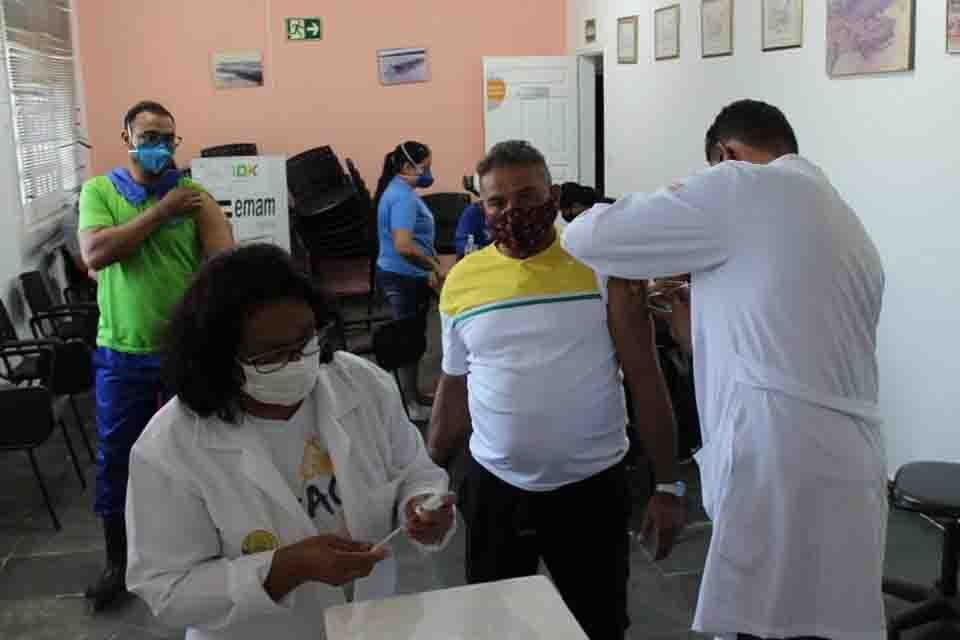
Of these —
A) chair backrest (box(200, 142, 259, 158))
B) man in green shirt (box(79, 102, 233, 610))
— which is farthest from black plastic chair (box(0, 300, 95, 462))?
chair backrest (box(200, 142, 259, 158))

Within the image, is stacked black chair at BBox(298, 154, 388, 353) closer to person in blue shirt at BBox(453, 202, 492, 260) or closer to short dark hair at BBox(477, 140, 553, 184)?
person in blue shirt at BBox(453, 202, 492, 260)

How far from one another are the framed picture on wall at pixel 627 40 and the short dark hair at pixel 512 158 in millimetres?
5365

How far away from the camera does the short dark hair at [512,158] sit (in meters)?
2.10

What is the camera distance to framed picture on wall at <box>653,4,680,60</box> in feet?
20.8

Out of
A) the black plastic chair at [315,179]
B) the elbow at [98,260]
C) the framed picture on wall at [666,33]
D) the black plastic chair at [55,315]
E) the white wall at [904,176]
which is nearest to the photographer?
the elbow at [98,260]

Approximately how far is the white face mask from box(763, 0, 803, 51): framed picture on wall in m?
3.91

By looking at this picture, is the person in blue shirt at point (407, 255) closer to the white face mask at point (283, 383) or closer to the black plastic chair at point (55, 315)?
the black plastic chair at point (55, 315)

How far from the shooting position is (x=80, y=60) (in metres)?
8.48

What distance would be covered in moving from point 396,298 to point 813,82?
240 centimetres

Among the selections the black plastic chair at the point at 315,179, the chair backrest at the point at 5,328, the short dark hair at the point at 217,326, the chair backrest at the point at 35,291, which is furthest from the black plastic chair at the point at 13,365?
the short dark hair at the point at 217,326

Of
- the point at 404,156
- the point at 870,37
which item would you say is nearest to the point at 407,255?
the point at 404,156

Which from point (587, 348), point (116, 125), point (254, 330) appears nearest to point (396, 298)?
point (587, 348)

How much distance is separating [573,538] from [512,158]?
2.66 ft

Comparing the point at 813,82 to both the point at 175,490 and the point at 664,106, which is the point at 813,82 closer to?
the point at 664,106
